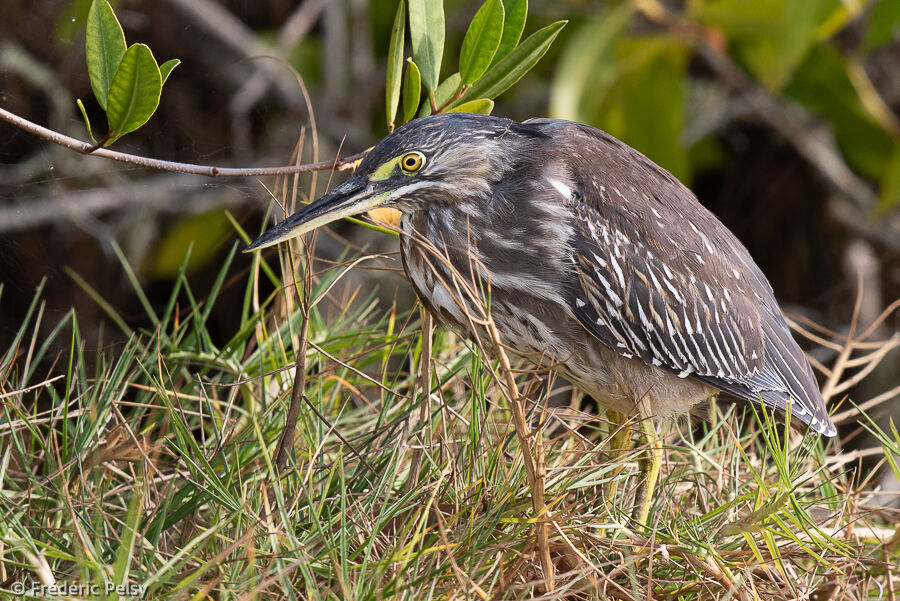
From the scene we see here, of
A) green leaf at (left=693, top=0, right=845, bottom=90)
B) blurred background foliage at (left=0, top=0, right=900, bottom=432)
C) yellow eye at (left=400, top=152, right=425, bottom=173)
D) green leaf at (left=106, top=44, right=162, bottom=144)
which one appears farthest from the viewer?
blurred background foliage at (left=0, top=0, right=900, bottom=432)

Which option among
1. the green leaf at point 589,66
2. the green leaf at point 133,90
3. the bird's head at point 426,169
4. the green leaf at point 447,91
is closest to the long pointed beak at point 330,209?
the bird's head at point 426,169

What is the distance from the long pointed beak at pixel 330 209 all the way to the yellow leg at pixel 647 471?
713mm

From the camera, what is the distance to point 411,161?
1.93 m

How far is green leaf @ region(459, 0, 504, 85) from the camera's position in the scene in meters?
1.71

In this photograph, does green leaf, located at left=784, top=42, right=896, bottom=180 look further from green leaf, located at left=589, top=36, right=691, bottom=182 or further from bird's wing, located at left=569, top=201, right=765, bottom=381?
bird's wing, located at left=569, top=201, right=765, bottom=381

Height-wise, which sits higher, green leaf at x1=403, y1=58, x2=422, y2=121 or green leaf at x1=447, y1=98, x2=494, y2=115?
green leaf at x1=403, y1=58, x2=422, y2=121

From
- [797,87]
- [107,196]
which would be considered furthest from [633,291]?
[107,196]

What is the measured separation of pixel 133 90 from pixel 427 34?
1.86 ft

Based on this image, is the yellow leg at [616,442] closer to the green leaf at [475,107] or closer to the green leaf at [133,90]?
the green leaf at [475,107]

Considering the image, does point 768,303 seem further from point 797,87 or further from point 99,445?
point 797,87

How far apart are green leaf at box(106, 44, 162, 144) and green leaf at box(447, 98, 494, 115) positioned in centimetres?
62

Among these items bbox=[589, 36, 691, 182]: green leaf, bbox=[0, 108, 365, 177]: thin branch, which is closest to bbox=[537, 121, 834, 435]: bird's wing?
bbox=[0, 108, 365, 177]: thin branch

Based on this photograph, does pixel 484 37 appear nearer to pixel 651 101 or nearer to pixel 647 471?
pixel 647 471

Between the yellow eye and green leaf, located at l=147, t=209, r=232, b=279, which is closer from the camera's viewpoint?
the yellow eye
